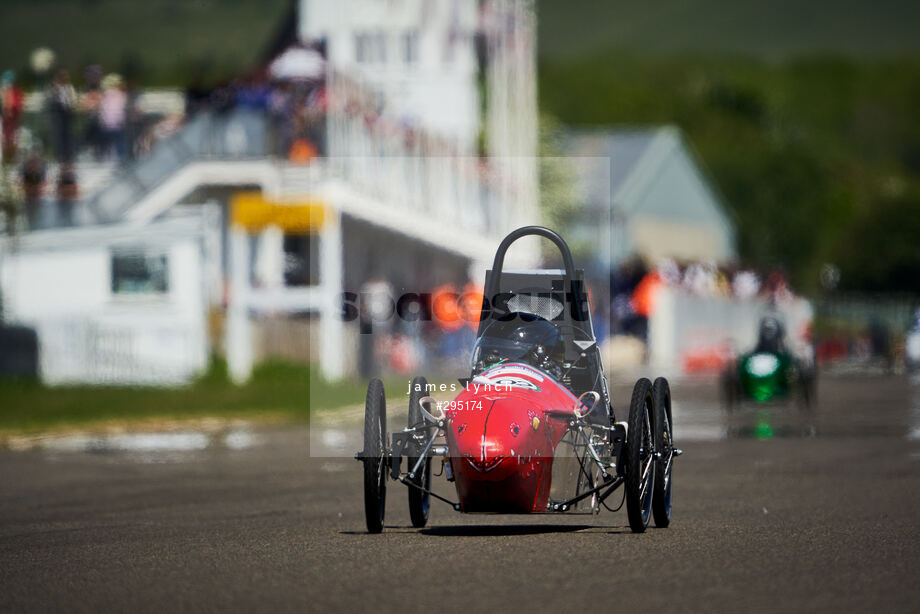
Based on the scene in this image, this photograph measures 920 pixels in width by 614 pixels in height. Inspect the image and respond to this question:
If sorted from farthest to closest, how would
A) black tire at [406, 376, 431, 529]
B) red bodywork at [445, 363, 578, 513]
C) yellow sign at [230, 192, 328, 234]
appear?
yellow sign at [230, 192, 328, 234]
black tire at [406, 376, 431, 529]
red bodywork at [445, 363, 578, 513]

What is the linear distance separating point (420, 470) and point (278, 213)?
71.7ft

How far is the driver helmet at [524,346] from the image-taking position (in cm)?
1084

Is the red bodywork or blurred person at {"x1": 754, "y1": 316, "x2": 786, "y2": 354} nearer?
the red bodywork

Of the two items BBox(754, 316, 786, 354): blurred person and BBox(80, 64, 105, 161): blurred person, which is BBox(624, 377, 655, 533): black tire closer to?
BBox(754, 316, 786, 354): blurred person

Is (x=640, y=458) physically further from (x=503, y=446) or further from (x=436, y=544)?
(x=436, y=544)

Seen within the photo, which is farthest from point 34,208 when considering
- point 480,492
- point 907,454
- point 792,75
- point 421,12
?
point 792,75

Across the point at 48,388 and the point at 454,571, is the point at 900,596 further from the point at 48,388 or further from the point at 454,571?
the point at 48,388

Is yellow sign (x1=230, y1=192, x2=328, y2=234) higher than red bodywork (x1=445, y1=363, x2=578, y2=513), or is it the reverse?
yellow sign (x1=230, y1=192, x2=328, y2=234)

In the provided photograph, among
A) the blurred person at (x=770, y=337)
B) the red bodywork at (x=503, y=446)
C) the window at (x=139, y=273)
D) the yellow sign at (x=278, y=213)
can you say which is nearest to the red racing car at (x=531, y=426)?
the red bodywork at (x=503, y=446)

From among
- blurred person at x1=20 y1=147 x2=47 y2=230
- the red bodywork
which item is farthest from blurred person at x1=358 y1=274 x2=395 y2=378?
the red bodywork

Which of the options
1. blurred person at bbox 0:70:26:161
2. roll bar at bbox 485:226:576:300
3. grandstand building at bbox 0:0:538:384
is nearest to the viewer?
roll bar at bbox 485:226:576:300

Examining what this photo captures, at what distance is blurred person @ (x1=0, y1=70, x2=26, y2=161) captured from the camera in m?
32.6

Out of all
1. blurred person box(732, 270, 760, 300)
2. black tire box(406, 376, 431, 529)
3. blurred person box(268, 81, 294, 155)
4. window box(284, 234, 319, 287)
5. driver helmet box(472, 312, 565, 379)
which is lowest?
black tire box(406, 376, 431, 529)

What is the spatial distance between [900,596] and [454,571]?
7.19 ft
